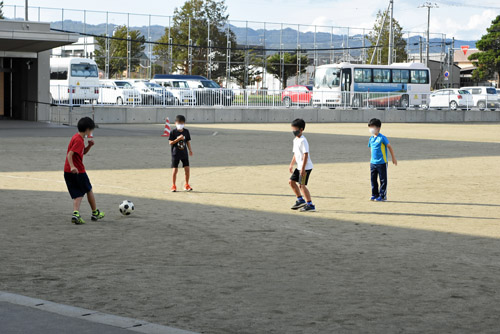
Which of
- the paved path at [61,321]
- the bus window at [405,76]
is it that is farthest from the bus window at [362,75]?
the paved path at [61,321]

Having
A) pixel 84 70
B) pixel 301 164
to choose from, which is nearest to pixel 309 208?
pixel 301 164

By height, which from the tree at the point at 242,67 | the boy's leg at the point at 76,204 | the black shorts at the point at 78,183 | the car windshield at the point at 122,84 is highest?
the tree at the point at 242,67

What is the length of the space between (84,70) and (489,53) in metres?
49.8

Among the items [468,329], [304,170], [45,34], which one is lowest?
[468,329]

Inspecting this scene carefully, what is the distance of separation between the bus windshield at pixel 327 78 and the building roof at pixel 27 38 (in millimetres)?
24368

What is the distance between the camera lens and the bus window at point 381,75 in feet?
178

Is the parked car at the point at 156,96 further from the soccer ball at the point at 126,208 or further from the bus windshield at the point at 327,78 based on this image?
the soccer ball at the point at 126,208

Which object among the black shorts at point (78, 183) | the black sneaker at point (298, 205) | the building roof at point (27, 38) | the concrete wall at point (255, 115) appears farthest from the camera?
the concrete wall at point (255, 115)

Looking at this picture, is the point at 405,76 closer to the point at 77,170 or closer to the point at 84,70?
the point at 84,70

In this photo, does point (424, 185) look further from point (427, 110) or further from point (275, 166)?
point (427, 110)

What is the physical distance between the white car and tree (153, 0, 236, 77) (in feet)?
65.7

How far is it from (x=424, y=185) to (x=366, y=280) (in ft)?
26.2

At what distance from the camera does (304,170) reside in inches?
429

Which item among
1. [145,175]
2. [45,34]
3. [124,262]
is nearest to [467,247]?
[124,262]
